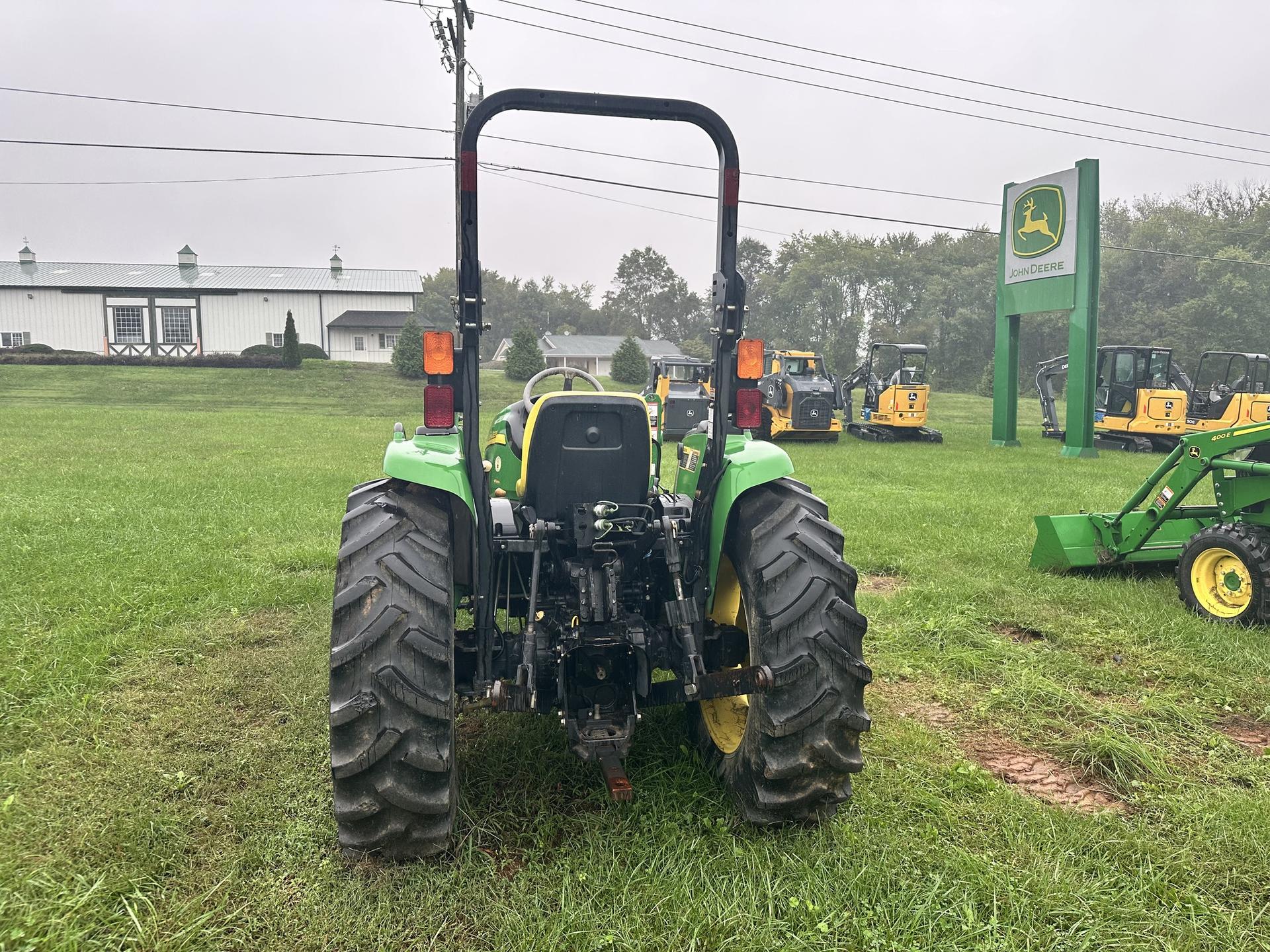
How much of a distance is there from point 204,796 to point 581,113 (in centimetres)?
286

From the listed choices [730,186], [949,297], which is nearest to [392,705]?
[730,186]

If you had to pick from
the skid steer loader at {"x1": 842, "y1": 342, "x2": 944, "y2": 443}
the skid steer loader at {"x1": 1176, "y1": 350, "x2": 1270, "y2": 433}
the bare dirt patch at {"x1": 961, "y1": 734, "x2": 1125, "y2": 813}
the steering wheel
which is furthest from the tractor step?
the skid steer loader at {"x1": 1176, "y1": 350, "x2": 1270, "y2": 433}

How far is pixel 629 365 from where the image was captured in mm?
38250

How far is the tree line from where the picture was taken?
43969 mm

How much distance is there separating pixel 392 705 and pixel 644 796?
1118 mm

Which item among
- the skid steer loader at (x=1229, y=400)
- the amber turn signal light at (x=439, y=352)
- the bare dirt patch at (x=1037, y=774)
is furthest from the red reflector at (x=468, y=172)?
the skid steer loader at (x=1229, y=400)

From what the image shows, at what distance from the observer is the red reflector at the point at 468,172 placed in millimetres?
2822

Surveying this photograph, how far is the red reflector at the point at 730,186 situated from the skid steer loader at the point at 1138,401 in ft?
59.9

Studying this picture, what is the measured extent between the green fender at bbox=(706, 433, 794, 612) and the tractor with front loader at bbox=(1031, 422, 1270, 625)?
3.83 metres

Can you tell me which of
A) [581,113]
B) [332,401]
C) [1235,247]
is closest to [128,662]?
[581,113]

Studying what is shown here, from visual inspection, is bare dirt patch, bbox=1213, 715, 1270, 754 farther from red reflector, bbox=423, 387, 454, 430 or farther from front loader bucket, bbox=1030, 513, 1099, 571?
red reflector, bbox=423, 387, 454, 430

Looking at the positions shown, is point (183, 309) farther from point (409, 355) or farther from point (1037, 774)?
point (1037, 774)

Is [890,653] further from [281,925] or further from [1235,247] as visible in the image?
[1235,247]

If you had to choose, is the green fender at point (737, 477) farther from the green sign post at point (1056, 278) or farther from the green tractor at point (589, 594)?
the green sign post at point (1056, 278)
